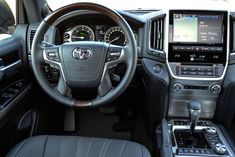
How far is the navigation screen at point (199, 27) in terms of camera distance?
1.94 m

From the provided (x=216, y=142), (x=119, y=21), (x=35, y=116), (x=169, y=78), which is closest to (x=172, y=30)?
(x=169, y=78)

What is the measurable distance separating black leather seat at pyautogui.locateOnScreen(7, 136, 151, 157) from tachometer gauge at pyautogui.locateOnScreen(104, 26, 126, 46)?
2.14 ft

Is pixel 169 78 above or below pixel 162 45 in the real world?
below

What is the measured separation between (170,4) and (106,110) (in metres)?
0.96

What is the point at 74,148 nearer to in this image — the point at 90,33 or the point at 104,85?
the point at 104,85

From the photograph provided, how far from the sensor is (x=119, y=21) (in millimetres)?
1634

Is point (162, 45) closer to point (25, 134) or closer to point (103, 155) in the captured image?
point (103, 155)

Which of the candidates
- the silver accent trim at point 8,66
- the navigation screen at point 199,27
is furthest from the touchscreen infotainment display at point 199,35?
the silver accent trim at point 8,66

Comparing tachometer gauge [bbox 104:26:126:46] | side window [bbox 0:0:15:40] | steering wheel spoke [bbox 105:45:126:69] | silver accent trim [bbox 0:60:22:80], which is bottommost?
silver accent trim [bbox 0:60:22:80]

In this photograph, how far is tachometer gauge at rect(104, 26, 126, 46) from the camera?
6.70 feet

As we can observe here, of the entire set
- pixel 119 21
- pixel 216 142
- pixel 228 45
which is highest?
pixel 119 21

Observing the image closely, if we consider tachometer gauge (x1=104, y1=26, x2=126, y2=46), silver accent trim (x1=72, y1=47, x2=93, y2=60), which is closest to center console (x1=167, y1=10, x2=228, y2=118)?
tachometer gauge (x1=104, y1=26, x2=126, y2=46)

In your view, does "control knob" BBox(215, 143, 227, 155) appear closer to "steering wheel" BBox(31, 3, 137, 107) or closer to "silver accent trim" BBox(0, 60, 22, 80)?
"steering wheel" BBox(31, 3, 137, 107)

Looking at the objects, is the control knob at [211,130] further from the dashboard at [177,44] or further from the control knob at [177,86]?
the control knob at [177,86]
